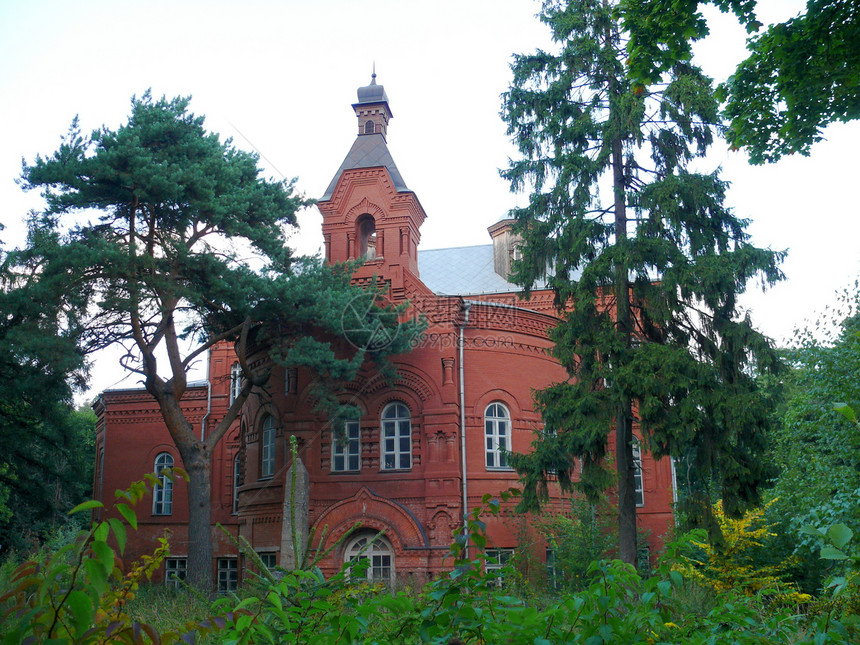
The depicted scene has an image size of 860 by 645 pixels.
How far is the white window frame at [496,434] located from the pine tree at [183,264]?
125 inches

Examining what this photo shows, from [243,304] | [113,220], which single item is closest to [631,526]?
[243,304]

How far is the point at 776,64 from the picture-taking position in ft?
24.2

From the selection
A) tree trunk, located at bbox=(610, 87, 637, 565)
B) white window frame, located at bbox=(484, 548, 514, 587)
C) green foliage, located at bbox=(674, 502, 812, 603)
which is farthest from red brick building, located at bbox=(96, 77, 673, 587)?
green foliage, located at bbox=(674, 502, 812, 603)

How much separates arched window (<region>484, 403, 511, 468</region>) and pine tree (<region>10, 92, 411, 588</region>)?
3176mm

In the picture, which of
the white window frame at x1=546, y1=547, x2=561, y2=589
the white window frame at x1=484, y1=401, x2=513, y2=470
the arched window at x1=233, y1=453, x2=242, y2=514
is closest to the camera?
the white window frame at x1=546, y1=547, x2=561, y2=589

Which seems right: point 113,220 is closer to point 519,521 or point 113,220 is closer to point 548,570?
point 519,521

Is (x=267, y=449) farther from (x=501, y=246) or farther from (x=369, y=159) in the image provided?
(x=501, y=246)

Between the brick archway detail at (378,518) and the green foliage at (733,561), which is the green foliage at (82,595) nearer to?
the green foliage at (733,561)

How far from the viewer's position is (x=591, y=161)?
560 inches

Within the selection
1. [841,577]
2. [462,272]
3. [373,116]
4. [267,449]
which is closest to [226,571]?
[267,449]

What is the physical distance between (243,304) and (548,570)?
32.9 ft

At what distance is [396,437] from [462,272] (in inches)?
431

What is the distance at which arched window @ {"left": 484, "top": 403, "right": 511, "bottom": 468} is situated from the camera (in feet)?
64.0

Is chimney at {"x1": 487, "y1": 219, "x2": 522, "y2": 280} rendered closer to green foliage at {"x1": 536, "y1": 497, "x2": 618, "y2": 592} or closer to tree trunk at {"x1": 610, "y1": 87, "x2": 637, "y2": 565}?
green foliage at {"x1": 536, "y1": 497, "x2": 618, "y2": 592}
